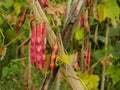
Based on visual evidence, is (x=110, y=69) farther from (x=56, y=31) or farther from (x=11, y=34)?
(x=56, y=31)

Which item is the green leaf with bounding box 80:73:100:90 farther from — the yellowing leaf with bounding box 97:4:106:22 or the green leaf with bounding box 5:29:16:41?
the green leaf with bounding box 5:29:16:41

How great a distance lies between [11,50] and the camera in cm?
234

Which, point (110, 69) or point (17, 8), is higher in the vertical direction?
point (17, 8)

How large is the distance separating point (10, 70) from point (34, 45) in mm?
1573

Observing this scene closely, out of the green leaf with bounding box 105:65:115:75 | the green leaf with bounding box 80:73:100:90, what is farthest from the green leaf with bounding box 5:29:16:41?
the green leaf with bounding box 105:65:115:75

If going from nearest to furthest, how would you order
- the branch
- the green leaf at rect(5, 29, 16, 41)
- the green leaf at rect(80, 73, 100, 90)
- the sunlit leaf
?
the branch, the green leaf at rect(80, 73, 100, 90), the sunlit leaf, the green leaf at rect(5, 29, 16, 41)

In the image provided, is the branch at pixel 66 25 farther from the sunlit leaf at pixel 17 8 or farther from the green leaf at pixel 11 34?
the green leaf at pixel 11 34

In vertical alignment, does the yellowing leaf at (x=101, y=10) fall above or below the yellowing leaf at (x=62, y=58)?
above

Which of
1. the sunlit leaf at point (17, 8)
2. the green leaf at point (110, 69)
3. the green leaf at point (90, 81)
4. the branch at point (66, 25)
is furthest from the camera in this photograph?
the green leaf at point (110, 69)

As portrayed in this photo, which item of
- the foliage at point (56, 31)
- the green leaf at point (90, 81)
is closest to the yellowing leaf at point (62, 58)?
the foliage at point (56, 31)

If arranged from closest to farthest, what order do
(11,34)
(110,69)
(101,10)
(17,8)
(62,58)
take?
(62,58) → (101,10) → (17,8) → (11,34) → (110,69)

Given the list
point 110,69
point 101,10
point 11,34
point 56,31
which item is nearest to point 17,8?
point 11,34

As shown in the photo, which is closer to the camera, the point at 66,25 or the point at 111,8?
the point at 66,25

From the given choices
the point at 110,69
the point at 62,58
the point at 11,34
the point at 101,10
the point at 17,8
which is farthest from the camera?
the point at 110,69
